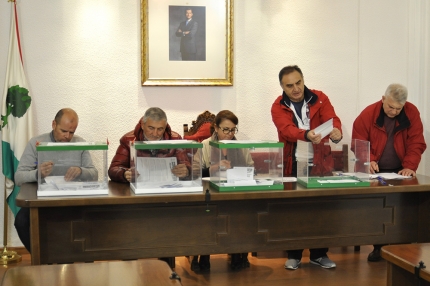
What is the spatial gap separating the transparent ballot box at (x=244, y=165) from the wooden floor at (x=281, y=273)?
989 mm

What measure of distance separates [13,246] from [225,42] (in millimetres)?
2628

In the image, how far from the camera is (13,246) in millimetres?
5320

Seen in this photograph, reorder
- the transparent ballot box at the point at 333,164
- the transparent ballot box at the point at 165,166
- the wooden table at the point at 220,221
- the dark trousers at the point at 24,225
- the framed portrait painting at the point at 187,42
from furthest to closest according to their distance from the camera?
the framed portrait painting at the point at 187,42 < the dark trousers at the point at 24,225 < the transparent ballot box at the point at 333,164 < the transparent ballot box at the point at 165,166 < the wooden table at the point at 220,221

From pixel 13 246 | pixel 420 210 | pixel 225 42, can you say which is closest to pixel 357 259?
pixel 420 210

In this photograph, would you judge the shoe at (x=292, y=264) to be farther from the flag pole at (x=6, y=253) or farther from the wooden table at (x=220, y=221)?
the flag pole at (x=6, y=253)

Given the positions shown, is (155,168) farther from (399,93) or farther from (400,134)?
(400,134)

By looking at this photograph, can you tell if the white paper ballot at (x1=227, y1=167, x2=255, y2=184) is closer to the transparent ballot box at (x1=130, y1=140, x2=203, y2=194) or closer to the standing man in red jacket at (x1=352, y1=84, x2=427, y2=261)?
the transparent ballot box at (x1=130, y1=140, x2=203, y2=194)

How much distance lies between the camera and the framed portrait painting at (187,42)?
5.33 metres

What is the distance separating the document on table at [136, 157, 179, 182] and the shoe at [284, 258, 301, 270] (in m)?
1.50

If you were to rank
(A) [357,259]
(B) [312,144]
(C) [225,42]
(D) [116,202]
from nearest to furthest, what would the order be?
(D) [116,202], (B) [312,144], (A) [357,259], (C) [225,42]

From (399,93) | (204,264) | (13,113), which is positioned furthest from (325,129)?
(13,113)

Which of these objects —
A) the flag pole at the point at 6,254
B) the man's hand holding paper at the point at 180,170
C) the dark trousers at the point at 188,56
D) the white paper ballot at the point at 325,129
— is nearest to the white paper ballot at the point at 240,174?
the man's hand holding paper at the point at 180,170

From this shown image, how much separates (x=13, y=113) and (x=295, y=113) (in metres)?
2.33

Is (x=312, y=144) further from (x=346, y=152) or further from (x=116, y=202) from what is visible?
(x=116, y=202)
